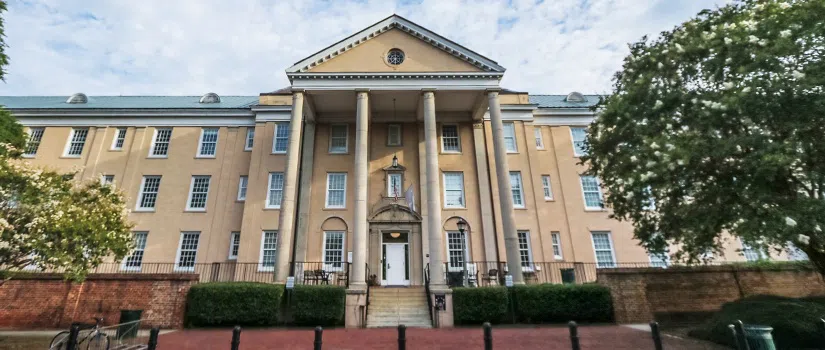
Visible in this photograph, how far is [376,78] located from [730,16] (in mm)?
14265

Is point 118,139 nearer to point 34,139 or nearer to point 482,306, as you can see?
point 34,139

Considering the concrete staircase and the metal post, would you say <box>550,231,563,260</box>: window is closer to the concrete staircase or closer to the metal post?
the concrete staircase

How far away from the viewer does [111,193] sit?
41.8 feet

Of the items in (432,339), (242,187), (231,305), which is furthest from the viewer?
(242,187)

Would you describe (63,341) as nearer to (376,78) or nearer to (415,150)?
(376,78)

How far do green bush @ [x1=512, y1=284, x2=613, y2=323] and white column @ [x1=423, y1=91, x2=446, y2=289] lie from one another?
335 centimetres

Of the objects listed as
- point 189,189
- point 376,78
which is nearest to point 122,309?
point 189,189

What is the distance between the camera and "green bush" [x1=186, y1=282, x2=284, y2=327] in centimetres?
1352

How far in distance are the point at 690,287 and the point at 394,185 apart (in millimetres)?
14604

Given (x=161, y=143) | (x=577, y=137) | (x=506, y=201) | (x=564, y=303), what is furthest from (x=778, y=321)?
(x=161, y=143)

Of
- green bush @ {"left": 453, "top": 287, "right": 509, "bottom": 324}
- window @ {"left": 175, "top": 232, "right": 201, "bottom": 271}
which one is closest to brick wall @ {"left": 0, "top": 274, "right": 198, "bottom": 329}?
window @ {"left": 175, "top": 232, "right": 201, "bottom": 271}

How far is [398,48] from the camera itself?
20500 millimetres

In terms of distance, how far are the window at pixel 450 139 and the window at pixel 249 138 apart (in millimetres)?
12270

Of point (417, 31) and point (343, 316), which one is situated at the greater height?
point (417, 31)
